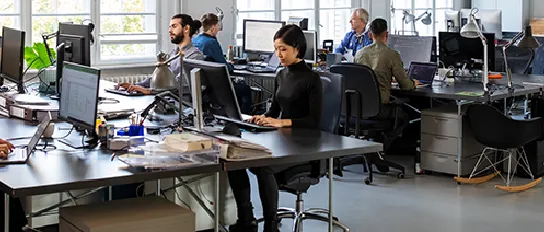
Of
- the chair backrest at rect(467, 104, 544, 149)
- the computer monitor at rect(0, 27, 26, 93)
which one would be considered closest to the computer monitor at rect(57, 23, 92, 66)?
the computer monitor at rect(0, 27, 26, 93)

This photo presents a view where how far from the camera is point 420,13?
11.6m

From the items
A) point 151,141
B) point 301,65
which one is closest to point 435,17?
point 301,65

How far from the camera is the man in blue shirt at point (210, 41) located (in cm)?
739

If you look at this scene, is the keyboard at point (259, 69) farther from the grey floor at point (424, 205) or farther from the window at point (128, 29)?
the grey floor at point (424, 205)

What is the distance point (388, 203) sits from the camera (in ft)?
18.0

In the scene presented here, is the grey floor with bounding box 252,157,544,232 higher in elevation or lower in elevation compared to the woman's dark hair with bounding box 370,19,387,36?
lower

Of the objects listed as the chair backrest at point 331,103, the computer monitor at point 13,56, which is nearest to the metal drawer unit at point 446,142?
the chair backrest at point 331,103

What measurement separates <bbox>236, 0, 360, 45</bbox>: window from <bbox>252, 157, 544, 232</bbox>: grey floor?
351cm

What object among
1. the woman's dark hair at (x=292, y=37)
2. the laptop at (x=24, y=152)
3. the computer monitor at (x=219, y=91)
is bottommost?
the laptop at (x=24, y=152)

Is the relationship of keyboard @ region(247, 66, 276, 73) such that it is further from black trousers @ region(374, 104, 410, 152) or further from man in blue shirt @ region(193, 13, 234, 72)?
black trousers @ region(374, 104, 410, 152)

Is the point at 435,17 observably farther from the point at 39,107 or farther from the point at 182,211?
the point at 182,211

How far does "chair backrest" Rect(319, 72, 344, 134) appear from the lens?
178 inches

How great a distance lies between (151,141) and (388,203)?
2.14 metres

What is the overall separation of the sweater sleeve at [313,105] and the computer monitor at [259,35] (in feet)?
12.7
